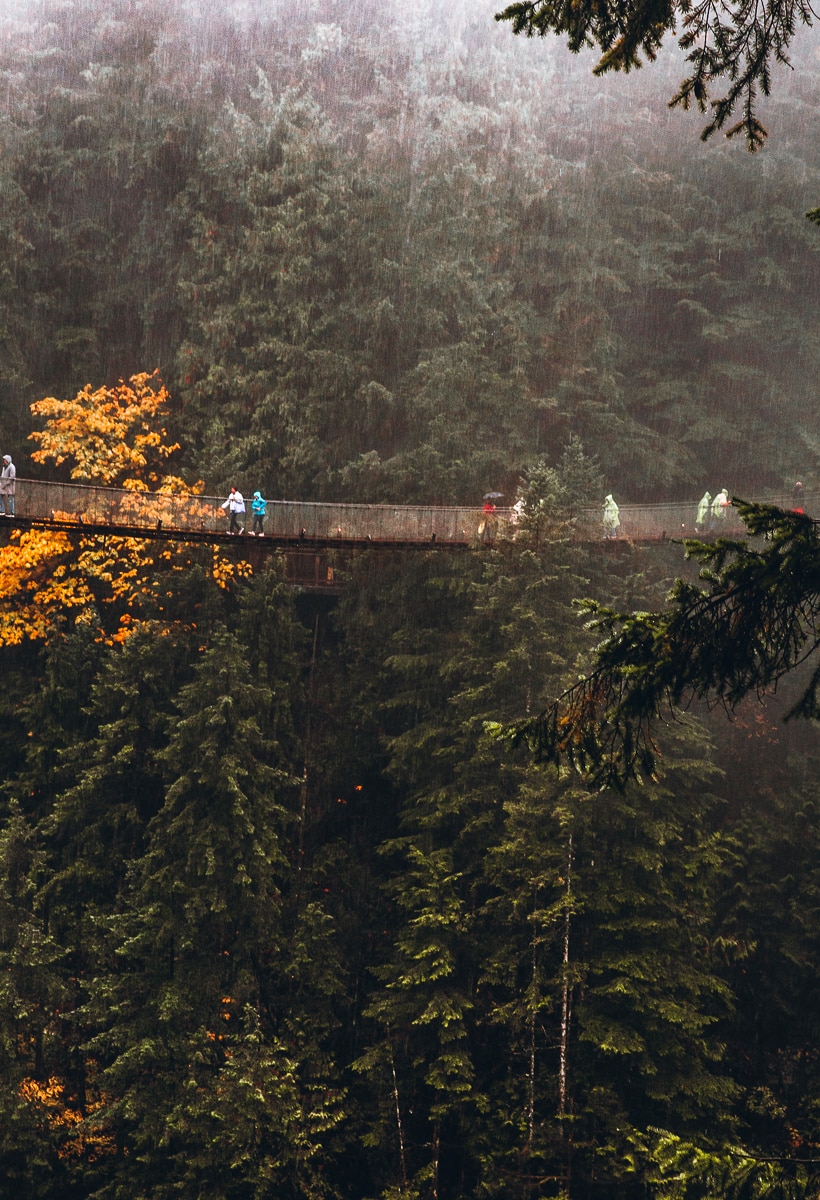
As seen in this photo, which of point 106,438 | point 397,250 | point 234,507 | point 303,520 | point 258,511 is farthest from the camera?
point 397,250

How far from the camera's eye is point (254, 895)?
18641 millimetres

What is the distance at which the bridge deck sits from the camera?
59.8ft

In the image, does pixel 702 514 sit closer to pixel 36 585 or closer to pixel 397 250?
pixel 397 250

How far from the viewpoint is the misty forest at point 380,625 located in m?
17.3

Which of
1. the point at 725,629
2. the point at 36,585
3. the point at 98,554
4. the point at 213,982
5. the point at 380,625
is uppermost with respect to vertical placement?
the point at 725,629

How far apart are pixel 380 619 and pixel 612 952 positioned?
24.8 ft

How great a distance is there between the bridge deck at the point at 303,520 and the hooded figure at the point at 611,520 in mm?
141

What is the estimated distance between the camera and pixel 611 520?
21875 millimetres

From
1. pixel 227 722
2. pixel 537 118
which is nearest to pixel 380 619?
pixel 227 722

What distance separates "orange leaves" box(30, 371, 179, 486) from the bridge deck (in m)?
2.72

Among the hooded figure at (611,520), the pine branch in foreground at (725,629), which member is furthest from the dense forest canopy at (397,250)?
the pine branch in foreground at (725,629)

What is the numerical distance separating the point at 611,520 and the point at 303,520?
546 cm

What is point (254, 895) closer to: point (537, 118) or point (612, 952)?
point (612, 952)

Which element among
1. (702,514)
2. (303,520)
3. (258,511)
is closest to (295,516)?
(303,520)
